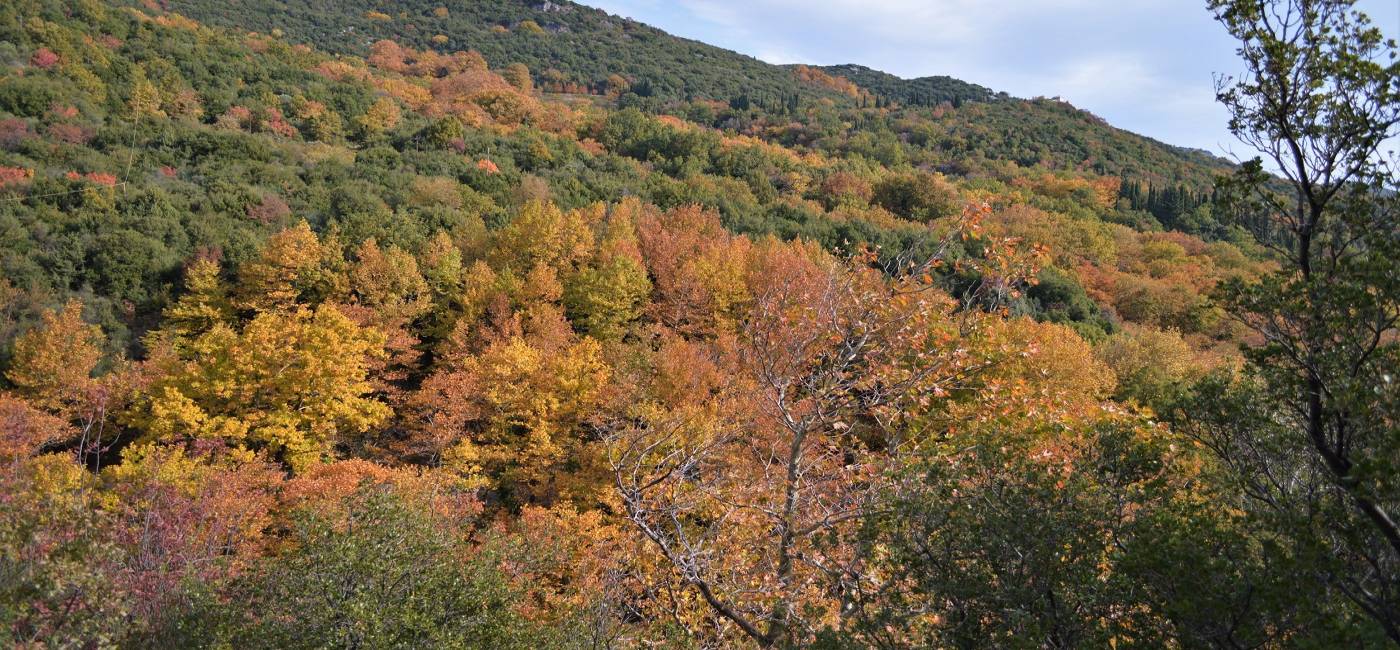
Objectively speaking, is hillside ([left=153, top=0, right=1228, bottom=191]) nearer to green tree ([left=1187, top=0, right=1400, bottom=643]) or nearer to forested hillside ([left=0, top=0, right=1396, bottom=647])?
forested hillside ([left=0, top=0, right=1396, bottom=647])

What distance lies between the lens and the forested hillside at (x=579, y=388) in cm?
583

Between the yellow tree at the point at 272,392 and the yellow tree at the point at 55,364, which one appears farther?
the yellow tree at the point at 55,364

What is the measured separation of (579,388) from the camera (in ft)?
89.7

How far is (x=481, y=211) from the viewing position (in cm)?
4906

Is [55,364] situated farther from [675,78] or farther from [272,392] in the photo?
[675,78]

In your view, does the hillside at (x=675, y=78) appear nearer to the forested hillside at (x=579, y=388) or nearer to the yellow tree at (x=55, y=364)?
the forested hillside at (x=579, y=388)

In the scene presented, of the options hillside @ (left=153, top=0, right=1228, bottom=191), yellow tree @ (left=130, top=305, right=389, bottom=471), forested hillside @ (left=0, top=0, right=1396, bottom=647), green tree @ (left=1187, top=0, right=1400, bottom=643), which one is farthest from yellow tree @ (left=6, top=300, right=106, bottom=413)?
hillside @ (left=153, top=0, right=1228, bottom=191)

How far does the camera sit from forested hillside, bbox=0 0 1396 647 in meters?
5.83

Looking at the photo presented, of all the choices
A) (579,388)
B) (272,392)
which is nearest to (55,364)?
(272,392)

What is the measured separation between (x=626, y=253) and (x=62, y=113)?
143 feet

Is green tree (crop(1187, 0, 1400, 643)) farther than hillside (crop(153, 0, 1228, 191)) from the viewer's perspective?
No

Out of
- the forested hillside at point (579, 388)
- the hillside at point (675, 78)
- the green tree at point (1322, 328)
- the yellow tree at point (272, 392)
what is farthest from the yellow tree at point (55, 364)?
the hillside at point (675, 78)

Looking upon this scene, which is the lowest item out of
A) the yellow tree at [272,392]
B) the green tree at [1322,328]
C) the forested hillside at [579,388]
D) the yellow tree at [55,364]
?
the yellow tree at [55,364]

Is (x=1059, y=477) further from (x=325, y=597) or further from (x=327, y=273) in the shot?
(x=327, y=273)
